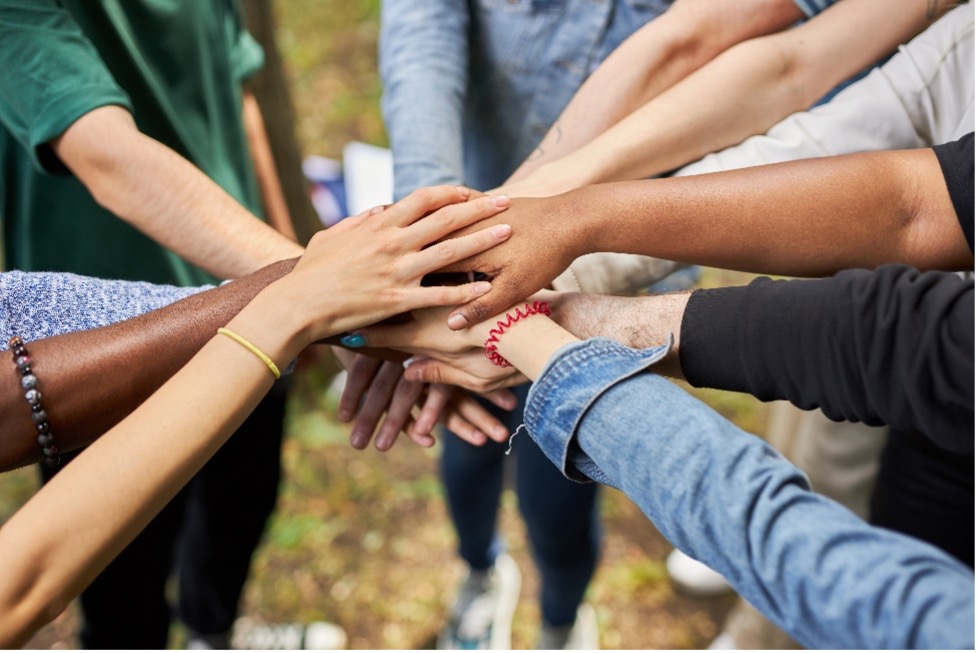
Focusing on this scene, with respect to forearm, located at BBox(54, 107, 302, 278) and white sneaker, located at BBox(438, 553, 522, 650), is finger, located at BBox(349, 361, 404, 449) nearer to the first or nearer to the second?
forearm, located at BBox(54, 107, 302, 278)

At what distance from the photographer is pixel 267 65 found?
2719mm

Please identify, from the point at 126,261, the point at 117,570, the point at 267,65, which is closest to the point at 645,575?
the point at 117,570

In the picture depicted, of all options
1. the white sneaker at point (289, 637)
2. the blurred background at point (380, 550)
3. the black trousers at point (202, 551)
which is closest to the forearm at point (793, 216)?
the black trousers at point (202, 551)

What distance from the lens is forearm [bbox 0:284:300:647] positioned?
35.6 inches

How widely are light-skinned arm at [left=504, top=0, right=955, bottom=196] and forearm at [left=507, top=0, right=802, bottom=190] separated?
0.14ft

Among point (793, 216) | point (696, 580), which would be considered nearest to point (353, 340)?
point (793, 216)

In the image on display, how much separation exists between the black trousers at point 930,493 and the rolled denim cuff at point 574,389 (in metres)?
0.75

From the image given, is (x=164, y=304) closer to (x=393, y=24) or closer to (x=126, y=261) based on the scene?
(x=126, y=261)

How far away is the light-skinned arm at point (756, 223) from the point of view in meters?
1.21

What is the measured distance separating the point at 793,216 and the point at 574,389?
1.53 feet

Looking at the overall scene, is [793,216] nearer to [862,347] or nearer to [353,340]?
[862,347]

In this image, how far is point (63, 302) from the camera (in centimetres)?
124

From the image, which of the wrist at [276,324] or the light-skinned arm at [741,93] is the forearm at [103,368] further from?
the light-skinned arm at [741,93]

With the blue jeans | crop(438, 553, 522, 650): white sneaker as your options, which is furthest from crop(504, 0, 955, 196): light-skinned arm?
crop(438, 553, 522, 650): white sneaker
